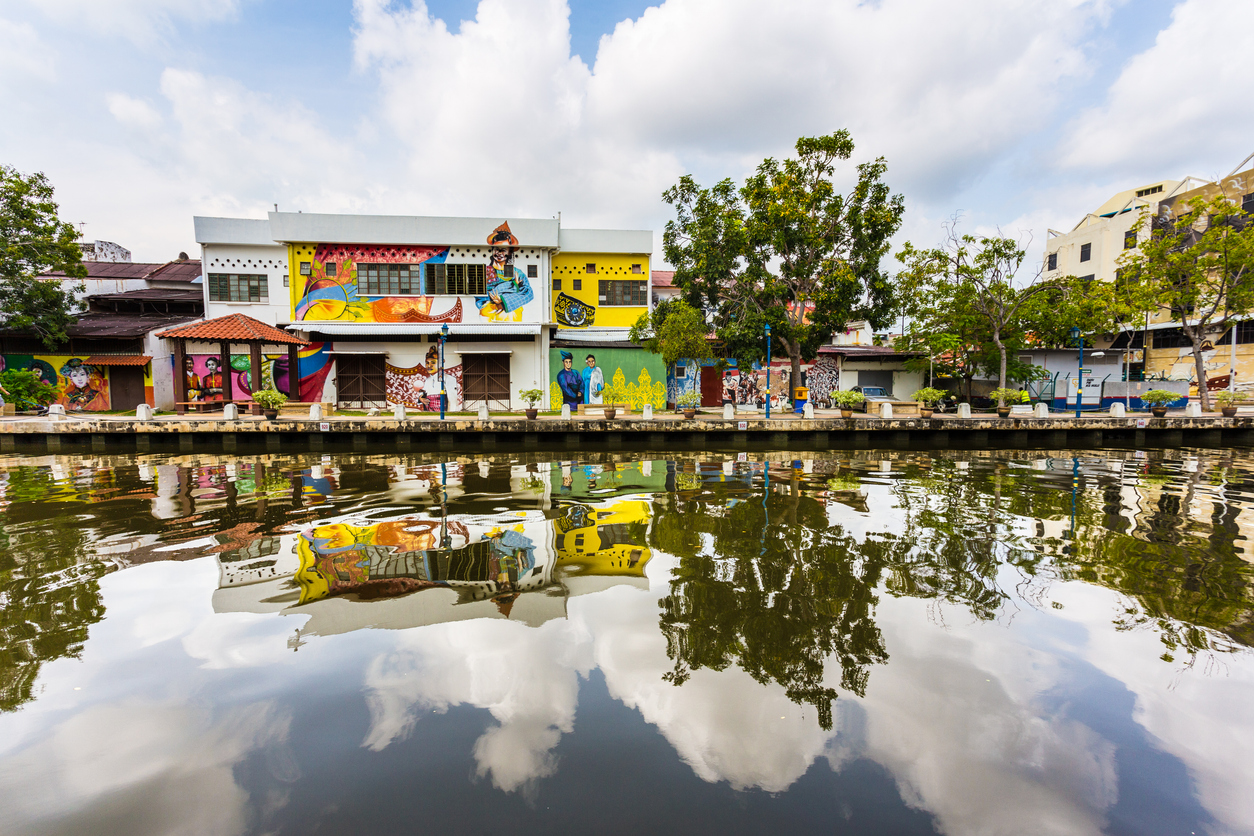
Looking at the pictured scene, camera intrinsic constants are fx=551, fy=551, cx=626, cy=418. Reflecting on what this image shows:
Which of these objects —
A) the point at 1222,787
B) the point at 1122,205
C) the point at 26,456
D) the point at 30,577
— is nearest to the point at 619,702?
the point at 1222,787

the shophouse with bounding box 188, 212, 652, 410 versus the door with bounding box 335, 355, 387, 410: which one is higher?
the shophouse with bounding box 188, 212, 652, 410

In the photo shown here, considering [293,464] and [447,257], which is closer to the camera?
[293,464]

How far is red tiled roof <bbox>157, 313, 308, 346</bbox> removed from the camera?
692 inches

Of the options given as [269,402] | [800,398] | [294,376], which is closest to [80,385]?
[294,376]

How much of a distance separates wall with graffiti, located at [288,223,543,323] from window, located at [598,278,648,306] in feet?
9.78

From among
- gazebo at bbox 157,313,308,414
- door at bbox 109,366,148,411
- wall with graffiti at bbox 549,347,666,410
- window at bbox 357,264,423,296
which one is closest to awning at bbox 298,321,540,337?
window at bbox 357,264,423,296

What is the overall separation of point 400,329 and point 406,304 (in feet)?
4.03

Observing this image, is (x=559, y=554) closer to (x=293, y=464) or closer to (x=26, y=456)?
(x=293, y=464)

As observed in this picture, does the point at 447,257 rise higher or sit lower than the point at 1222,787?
higher

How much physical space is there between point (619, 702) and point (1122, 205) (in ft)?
162

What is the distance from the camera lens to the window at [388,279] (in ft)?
71.1

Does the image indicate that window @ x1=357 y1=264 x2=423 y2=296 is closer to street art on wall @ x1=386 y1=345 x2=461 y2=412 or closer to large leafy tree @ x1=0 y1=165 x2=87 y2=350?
street art on wall @ x1=386 y1=345 x2=461 y2=412

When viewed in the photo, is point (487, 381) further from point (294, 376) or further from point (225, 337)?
point (225, 337)

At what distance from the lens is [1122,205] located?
1441 inches
